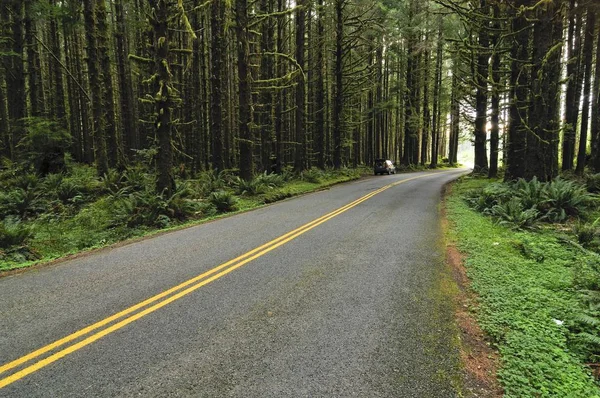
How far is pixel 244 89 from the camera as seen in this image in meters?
16.8

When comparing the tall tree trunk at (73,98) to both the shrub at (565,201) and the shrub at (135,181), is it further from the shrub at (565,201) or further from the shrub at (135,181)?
the shrub at (565,201)

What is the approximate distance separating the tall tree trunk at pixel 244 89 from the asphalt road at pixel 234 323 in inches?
397

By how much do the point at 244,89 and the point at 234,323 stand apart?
575 inches

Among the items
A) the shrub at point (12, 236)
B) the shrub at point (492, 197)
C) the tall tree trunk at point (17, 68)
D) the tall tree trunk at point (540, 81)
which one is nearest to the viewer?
the shrub at point (12, 236)

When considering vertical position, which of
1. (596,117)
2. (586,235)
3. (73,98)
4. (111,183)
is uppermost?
(73,98)

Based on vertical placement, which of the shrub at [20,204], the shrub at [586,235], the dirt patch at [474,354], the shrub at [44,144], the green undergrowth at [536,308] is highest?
the shrub at [44,144]

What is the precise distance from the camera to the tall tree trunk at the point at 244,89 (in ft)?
52.9

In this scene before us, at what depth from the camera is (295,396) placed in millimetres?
2957

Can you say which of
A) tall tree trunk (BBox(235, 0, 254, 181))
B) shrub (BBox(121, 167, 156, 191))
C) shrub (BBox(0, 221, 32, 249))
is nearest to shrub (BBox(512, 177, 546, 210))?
tall tree trunk (BBox(235, 0, 254, 181))

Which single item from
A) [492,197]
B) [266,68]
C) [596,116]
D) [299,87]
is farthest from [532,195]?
[266,68]

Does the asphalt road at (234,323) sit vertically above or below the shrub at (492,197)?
below

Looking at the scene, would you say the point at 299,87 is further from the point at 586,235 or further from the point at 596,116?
the point at 586,235

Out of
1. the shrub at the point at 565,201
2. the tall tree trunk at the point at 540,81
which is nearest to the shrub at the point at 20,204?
the shrub at the point at 565,201

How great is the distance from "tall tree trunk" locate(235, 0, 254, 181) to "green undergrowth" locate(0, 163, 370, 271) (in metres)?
1.79
